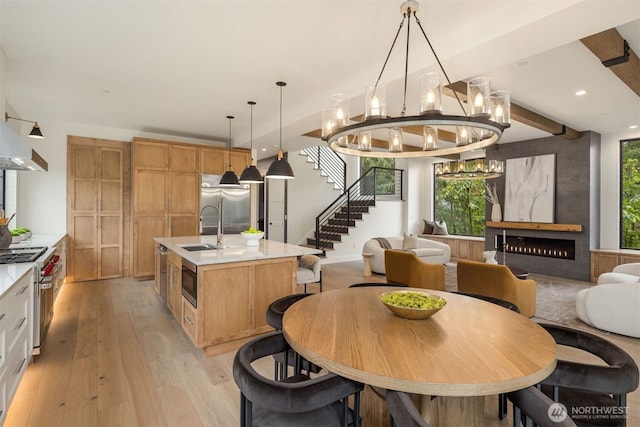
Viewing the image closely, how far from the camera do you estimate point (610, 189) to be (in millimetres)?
6148

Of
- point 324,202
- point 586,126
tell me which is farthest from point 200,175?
point 586,126

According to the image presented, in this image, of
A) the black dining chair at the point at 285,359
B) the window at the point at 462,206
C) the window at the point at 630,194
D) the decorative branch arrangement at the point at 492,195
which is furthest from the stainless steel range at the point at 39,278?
the window at the point at 630,194

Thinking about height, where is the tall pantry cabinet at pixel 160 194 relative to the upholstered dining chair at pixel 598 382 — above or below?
above

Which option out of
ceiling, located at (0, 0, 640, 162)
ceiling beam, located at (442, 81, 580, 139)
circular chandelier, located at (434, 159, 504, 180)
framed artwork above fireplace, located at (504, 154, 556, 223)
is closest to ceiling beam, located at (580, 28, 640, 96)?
ceiling, located at (0, 0, 640, 162)

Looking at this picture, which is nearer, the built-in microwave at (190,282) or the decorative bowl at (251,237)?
the built-in microwave at (190,282)

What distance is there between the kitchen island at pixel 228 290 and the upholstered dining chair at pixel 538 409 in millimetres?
2357

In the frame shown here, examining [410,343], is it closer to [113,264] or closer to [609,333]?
[609,333]

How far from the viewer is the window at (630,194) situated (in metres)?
5.89

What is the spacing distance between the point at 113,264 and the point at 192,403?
14.9ft

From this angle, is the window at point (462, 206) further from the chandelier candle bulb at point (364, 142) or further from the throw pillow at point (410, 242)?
the chandelier candle bulb at point (364, 142)

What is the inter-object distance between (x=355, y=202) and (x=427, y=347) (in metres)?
8.03

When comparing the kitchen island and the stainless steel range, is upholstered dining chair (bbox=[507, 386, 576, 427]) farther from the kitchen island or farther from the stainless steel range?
the stainless steel range

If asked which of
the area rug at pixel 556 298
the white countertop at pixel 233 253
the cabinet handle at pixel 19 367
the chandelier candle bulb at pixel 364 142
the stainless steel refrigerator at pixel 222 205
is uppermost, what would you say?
the chandelier candle bulb at pixel 364 142

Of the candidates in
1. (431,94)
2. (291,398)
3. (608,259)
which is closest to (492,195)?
(608,259)
